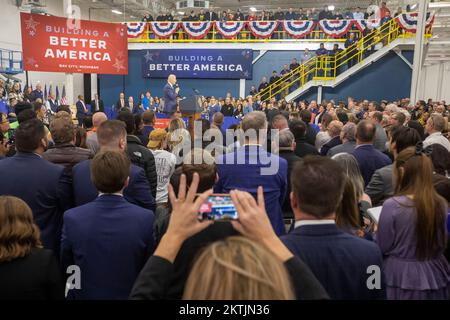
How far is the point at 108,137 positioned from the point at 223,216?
6.38 feet

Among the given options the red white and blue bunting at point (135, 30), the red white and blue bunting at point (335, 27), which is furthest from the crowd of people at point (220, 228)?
the red white and blue bunting at point (135, 30)

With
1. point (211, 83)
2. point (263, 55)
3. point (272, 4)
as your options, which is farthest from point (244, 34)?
point (272, 4)

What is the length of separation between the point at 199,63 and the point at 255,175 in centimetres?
1603

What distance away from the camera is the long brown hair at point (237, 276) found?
36.1 inches

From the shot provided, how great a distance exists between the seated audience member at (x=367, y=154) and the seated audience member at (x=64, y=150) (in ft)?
8.53

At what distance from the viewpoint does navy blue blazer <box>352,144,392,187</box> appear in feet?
12.9

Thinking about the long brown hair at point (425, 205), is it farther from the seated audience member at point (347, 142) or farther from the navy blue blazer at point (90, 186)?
the seated audience member at point (347, 142)

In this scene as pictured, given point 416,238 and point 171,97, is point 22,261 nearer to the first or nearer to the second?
point 416,238

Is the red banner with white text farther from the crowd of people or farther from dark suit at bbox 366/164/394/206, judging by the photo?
dark suit at bbox 366/164/394/206

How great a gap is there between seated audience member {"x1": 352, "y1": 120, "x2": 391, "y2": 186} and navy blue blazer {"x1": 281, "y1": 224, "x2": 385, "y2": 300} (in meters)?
2.46

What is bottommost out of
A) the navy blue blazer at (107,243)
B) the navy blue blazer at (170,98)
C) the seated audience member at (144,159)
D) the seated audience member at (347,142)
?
the navy blue blazer at (107,243)

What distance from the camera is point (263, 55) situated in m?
18.0

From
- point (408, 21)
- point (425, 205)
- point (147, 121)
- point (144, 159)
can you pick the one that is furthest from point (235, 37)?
point (425, 205)
